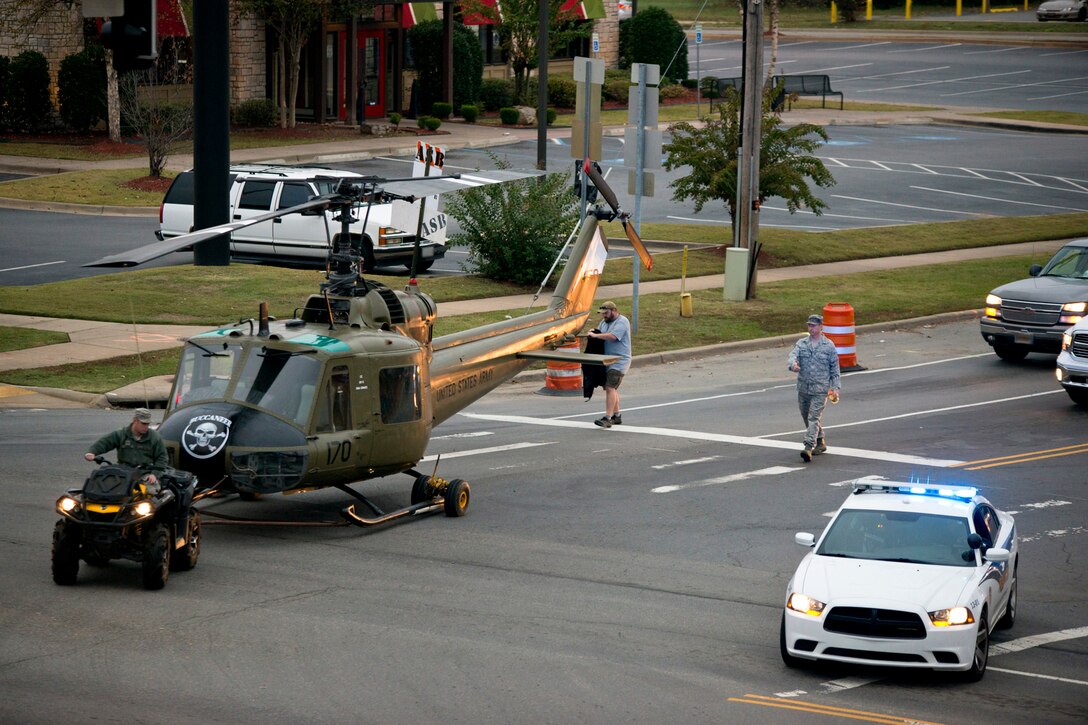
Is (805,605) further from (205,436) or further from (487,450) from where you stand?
(487,450)

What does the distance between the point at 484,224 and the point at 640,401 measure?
9143 mm

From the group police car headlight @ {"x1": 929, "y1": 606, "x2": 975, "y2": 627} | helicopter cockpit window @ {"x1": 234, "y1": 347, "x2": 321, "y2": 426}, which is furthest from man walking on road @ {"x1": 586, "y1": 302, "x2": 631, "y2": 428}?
police car headlight @ {"x1": 929, "y1": 606, "x2": 975, "y2": 627}

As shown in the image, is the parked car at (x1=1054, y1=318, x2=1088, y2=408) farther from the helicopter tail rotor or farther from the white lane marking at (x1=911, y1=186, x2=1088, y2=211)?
the white lane marking at (x1=911, y1=186, x2=1088, y2=211)

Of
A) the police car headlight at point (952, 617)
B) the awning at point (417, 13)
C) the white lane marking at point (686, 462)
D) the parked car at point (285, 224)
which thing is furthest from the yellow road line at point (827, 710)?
the awning at point (417, 13)

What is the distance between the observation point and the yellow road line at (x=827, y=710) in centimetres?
1048

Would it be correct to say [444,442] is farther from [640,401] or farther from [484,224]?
[484,224]

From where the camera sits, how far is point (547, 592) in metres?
13.4

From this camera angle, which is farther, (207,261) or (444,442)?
(207,261)

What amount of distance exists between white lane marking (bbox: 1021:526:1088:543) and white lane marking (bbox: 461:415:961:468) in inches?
111

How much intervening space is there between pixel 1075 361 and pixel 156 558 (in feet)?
49.9

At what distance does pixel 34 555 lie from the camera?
1365 cm

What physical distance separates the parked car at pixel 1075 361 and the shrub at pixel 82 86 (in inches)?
1437

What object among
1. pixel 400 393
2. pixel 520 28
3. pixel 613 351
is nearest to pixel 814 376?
pixel 613 351

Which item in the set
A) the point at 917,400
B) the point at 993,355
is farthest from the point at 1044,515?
the point at 993,355
